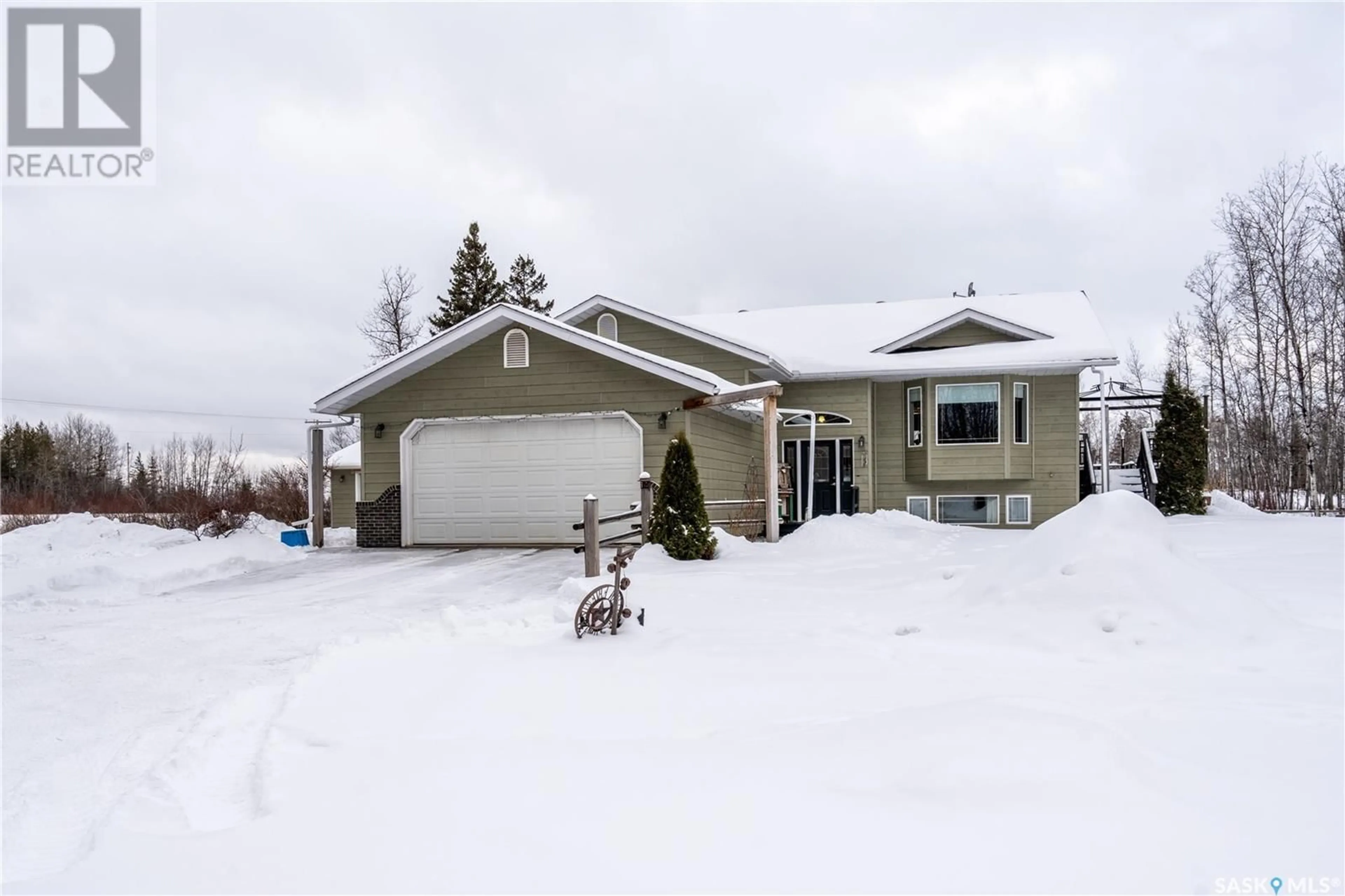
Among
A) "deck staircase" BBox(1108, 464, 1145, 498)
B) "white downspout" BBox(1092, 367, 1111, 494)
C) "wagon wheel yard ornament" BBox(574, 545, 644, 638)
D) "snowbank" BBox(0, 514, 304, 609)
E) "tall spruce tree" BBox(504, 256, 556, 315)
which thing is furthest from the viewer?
"tall spruce tree" BBox(504, 256, 556, 315)

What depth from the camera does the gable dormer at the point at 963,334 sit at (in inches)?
667

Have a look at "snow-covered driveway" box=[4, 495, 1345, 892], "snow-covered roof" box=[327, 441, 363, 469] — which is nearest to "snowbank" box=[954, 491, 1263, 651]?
"snow-covered driveway" box=[4, 495, 1345, 892]

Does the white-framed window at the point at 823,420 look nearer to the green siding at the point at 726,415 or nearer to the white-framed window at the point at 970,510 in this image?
the green siding at the point at 726,415

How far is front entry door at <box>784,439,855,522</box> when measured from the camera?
17344mm

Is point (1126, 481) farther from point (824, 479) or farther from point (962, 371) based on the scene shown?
point (824, 479)

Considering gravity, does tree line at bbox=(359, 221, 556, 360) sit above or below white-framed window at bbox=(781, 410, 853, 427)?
above

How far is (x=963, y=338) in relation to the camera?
17672mm

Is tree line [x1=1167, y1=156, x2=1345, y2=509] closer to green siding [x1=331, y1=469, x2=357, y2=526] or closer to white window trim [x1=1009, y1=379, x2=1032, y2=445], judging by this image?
white window trim [x1=1009, y1=379, x2=1032, y2=445]

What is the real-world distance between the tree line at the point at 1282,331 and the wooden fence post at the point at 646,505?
53.5 feet

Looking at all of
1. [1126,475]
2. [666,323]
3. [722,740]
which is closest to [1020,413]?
[1126,475]

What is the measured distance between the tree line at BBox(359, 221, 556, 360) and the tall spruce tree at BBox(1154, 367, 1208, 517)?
2227cm

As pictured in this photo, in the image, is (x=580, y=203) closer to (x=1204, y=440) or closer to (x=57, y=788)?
(x=1204, y=440)

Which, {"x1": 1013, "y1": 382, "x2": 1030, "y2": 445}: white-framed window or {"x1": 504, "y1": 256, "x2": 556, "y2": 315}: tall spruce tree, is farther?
{"x1": 504, "y1": 256, "x2": 556, "y2": 315}: tall spruce tree

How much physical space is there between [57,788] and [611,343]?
10345 millimetres
